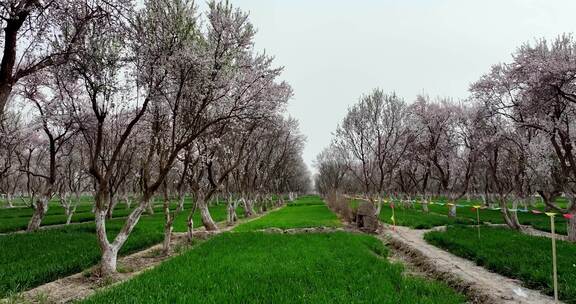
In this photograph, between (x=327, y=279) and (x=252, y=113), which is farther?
(x=252, y=113)

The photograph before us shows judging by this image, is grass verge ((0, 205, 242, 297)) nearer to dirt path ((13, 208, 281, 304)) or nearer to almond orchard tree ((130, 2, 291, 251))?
dirt path ((13, 208, 281, 304))

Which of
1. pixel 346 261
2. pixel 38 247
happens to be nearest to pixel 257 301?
pixel 346 261

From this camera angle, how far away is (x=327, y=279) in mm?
8531

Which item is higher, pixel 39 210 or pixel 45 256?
pixel 39 210

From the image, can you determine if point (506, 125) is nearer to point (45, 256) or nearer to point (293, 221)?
point (293, 221)

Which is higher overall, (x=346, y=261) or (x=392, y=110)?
(x=392, y=110)

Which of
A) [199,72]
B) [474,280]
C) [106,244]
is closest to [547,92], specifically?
[474,280]

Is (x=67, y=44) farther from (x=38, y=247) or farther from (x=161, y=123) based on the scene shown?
(x=38, y=247)

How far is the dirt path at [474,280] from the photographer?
7.77 metres

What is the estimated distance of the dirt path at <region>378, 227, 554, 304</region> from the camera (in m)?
7.77

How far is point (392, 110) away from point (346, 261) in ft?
68.8

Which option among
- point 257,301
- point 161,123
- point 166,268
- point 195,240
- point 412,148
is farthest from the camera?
point 412,148

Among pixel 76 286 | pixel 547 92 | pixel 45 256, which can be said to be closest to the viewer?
pixel 76 286

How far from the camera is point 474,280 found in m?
9.01
